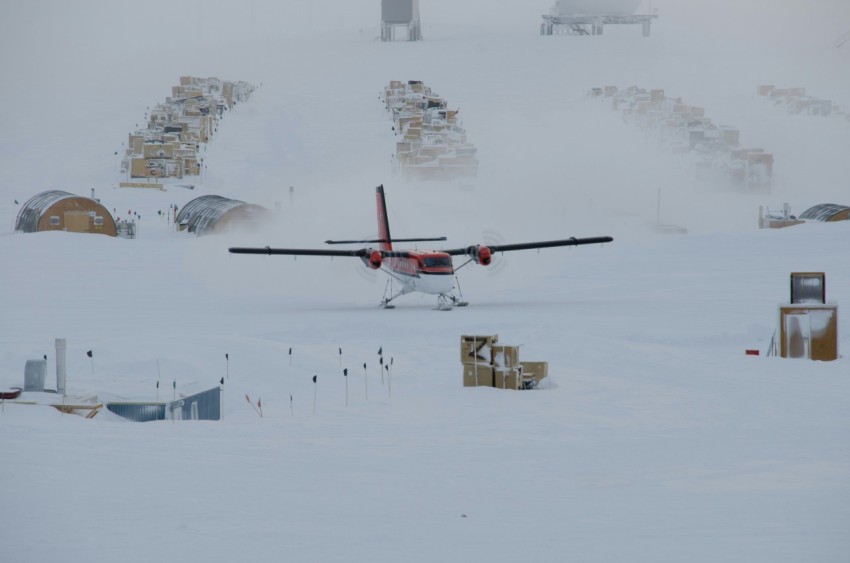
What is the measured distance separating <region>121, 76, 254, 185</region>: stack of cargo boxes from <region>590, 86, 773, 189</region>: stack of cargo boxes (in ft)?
135

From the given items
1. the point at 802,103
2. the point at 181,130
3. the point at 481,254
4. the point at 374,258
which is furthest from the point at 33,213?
the point at 802,103

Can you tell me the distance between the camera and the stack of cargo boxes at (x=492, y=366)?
20188 mm

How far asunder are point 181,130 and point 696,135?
46.5m

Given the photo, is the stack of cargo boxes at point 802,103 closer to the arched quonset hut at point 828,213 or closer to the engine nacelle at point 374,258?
the arched quonset hut at point 828,213

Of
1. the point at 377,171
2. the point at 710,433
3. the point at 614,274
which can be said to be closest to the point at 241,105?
the point at 377,171

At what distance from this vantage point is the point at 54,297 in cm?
3697

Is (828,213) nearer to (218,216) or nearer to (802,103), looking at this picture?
(218,216)

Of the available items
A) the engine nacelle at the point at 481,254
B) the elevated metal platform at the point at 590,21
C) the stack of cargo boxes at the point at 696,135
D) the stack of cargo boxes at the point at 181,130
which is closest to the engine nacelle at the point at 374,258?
the engine nacelle at the point at 481,254

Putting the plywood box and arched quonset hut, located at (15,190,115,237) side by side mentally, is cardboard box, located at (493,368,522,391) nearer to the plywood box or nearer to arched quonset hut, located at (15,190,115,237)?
the plywood box

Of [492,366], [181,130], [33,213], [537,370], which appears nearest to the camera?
[492,366]

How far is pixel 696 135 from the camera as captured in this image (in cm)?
9344

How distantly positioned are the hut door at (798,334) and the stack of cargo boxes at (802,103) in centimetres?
9183

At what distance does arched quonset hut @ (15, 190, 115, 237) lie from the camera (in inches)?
2202

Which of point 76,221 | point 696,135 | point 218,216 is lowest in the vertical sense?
point 76,221
